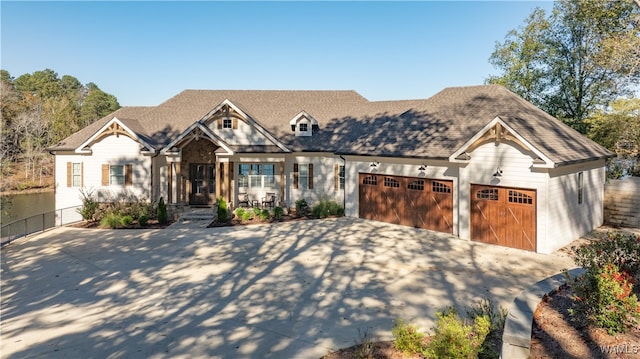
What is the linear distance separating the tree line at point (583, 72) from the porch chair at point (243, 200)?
73.7ft

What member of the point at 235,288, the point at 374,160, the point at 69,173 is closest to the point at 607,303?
the point at 235,288

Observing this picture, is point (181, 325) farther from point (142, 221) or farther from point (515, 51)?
point (515, 51)

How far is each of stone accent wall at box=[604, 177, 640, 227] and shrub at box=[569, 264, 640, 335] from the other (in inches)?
629

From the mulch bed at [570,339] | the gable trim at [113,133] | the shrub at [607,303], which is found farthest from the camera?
the gable trim at [113,133]

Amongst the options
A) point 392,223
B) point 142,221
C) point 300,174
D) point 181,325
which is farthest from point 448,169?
point 142,221

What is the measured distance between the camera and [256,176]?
2461cm

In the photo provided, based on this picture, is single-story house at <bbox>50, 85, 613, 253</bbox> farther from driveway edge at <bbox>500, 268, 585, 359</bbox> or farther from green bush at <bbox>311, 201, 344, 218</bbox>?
driveway edge at <bbox>500, 268, 585, 359</bbox>

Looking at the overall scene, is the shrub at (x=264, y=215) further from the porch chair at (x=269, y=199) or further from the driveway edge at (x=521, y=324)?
the driveway edge at (x=521, y=324)

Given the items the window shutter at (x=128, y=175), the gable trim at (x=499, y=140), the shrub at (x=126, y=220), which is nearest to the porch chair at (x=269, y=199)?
the shrub at (x=126, y=220)

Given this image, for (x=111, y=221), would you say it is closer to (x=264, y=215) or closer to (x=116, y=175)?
(x=116, y=175)

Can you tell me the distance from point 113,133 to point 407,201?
1805cm

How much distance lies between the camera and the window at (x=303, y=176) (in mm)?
24703

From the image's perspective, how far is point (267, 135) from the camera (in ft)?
77.3

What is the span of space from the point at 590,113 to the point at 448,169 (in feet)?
64.5
